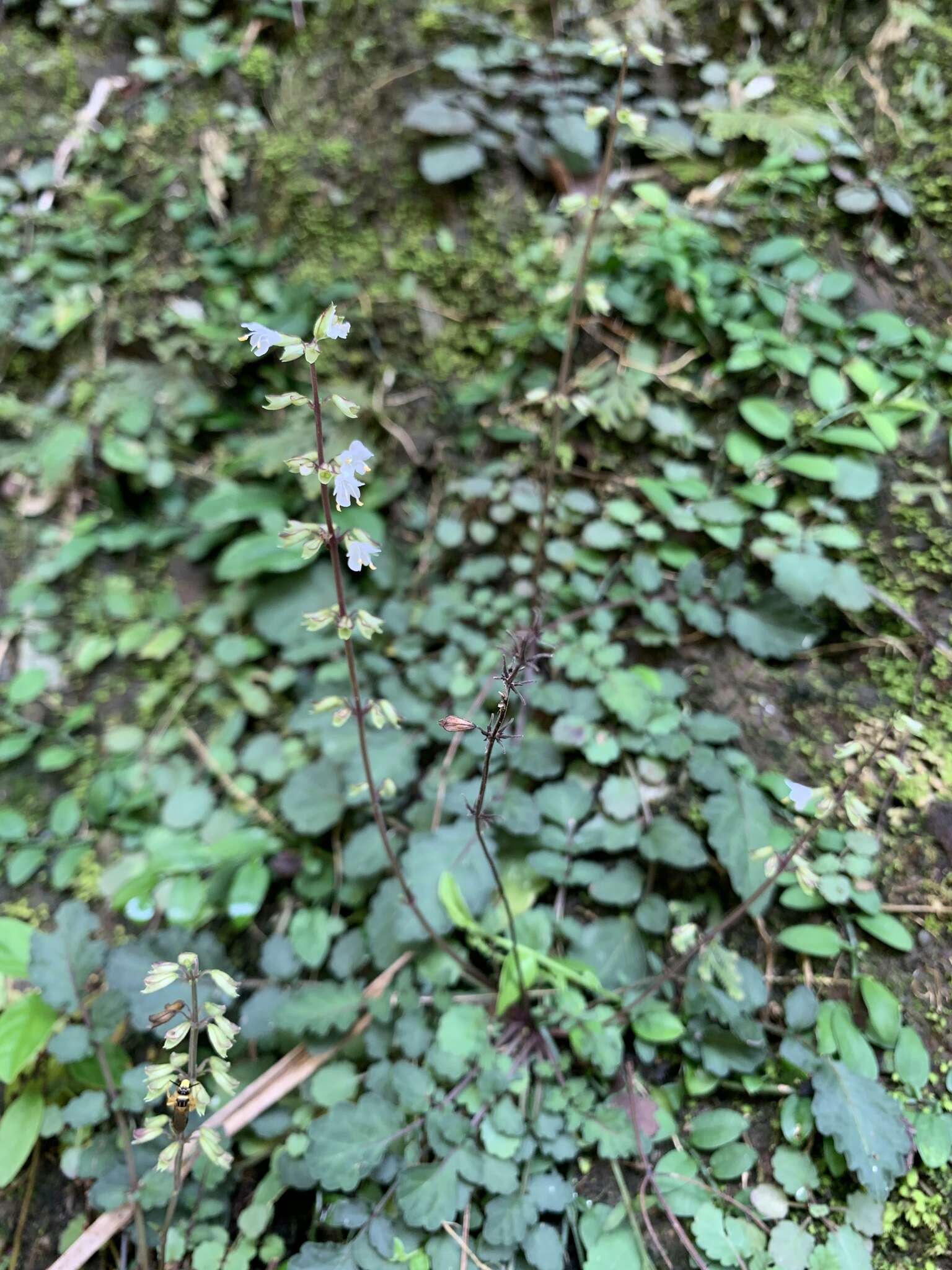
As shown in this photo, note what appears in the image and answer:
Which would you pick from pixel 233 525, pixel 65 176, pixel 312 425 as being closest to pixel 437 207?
pixel 312 425

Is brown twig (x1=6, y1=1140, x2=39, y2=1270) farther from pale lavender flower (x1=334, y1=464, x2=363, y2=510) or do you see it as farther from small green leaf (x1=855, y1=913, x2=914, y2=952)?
small green leaf (x1=855, y1=913, x2=914, y2=952)

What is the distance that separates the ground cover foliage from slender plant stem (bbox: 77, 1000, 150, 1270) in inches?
1.0

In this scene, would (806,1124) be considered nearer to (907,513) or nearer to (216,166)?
(907,513)

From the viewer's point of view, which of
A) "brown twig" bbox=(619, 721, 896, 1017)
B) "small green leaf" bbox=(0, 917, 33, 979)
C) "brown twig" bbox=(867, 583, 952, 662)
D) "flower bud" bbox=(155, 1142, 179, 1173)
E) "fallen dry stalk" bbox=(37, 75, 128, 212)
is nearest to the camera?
"flower bud" bbox=(155, 1142, 179, 1173)

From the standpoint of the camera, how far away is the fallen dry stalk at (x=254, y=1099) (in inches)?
63.9

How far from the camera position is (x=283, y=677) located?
2.53 meters

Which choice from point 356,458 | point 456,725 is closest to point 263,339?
point 356,458

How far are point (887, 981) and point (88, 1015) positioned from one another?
1.86 metres

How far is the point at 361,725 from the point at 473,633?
816mm

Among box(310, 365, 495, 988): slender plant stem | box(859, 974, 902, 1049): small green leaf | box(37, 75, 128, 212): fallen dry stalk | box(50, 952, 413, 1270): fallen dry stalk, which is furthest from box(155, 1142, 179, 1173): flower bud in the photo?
box(37, 75, 128, 212): fallen dry stalk

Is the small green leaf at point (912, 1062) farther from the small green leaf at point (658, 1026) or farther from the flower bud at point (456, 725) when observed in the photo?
the flower bud at point (456, 725)

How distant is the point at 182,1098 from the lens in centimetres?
120

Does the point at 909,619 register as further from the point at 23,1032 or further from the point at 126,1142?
the point at 23,1032

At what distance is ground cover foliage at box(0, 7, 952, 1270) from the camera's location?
158cm
